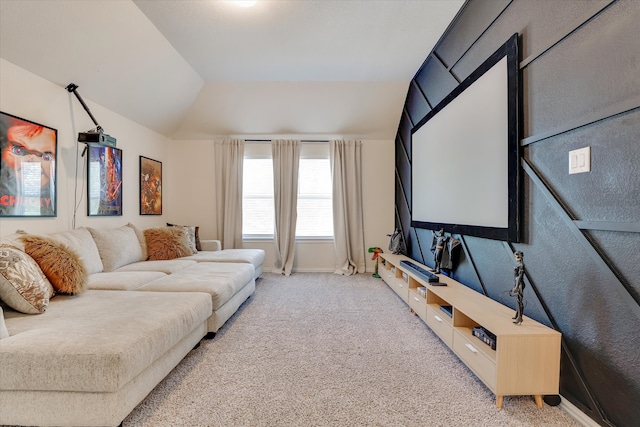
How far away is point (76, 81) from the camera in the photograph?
9.16 feet

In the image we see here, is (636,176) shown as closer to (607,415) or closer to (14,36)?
(607,415)

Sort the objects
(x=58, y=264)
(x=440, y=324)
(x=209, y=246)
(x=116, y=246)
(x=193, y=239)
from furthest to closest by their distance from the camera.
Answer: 1. (x=209, y=246)
2. (x=193, y=239)
3. (x=116, y=246)
4. (x=440, y=324)
5. (x=58, y=264)

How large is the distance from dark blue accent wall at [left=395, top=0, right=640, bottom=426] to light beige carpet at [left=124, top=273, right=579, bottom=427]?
0.41 metres

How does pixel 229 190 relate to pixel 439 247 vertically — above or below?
above

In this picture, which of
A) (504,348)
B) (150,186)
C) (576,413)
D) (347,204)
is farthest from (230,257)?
(576,413)

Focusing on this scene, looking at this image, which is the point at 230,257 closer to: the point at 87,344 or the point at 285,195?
the point at 285,195

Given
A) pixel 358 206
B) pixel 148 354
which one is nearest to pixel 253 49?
pixel 358 206

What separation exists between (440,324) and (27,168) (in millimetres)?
3581

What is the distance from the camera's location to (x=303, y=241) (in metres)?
4.86

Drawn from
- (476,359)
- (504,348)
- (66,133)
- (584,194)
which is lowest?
(476,359)

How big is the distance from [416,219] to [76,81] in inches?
155

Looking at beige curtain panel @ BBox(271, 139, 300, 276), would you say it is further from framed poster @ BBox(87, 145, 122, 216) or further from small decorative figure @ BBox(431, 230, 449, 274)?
small decorative figure @ BBox(431, 230, 449, 274)

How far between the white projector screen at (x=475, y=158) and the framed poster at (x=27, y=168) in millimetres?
3676

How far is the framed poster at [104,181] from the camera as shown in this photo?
3131mm
